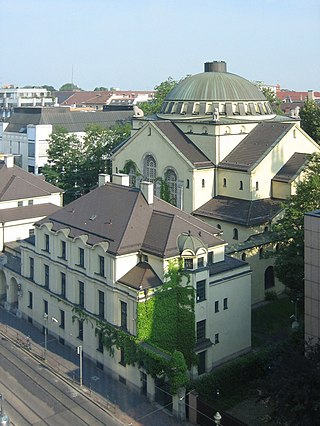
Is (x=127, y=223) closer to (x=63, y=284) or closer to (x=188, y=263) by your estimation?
(x=188, y=263)

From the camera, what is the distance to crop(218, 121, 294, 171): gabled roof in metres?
63.7

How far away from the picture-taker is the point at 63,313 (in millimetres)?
48000

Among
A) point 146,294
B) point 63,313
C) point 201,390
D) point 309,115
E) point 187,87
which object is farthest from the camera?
point 309,115

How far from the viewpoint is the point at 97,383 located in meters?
41.8

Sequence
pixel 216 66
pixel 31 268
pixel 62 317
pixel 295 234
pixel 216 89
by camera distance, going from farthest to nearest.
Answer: pixel 216 66, pixel 216 89, pixel 31 268, pixel 62 317, pixel 295 234

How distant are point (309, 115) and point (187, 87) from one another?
80.1 feet

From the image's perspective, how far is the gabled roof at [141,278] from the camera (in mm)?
41013

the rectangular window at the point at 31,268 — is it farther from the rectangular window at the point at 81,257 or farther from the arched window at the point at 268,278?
the arched window at the point at 268,278

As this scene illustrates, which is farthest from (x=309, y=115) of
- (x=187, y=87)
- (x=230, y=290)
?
(x=230, y=290)

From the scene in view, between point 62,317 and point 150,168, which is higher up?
point 150,168

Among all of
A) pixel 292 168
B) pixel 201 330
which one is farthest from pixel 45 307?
pixel 292 168

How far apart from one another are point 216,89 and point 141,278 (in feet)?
124

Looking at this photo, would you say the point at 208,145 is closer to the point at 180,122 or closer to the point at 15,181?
the point at 180,122

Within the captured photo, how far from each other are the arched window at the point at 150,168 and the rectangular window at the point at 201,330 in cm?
2885
